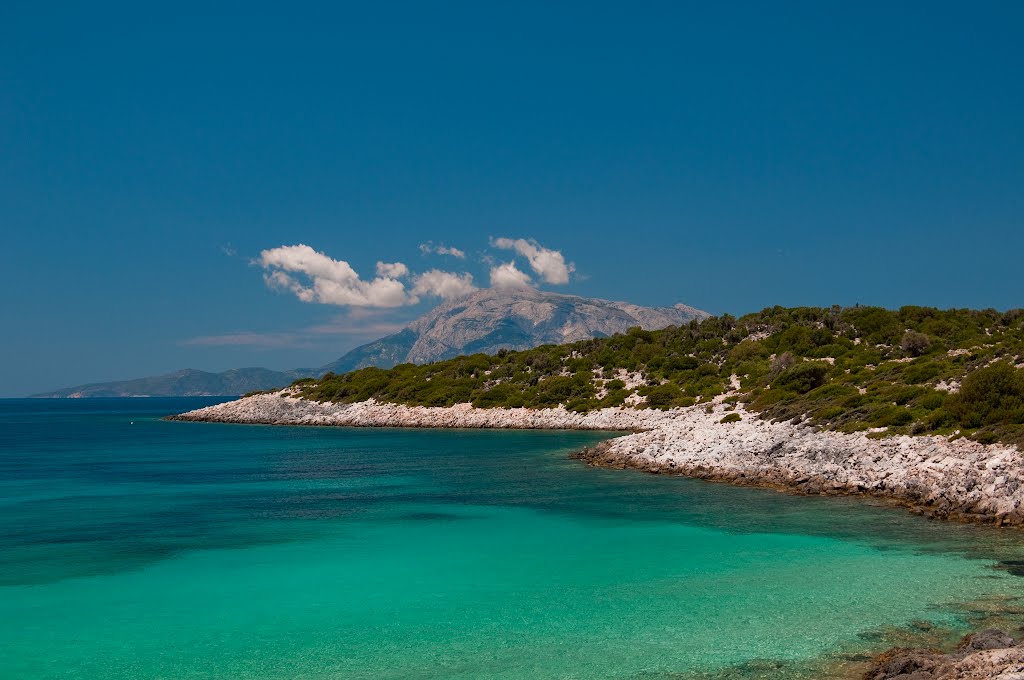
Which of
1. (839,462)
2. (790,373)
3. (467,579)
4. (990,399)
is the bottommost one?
(467,579)

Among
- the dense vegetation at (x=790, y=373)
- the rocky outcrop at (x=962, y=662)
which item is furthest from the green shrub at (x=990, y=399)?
the rocky outcrop at (x=962, y=662)

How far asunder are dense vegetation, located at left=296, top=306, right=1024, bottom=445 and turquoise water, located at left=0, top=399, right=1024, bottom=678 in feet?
28.8

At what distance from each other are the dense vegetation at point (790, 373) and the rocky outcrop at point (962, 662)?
19.6 metres

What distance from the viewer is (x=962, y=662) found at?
11.4 meters

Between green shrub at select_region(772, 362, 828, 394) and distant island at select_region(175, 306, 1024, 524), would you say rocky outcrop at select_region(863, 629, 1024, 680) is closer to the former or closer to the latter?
distant island at select_region(175, 306, 1024, 524)

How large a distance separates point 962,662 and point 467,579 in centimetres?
1236

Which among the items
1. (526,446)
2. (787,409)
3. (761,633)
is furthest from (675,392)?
(761,633)

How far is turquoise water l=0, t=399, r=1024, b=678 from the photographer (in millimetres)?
14250

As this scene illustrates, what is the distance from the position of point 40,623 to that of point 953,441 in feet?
110

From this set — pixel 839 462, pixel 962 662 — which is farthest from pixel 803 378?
pixel 962 662

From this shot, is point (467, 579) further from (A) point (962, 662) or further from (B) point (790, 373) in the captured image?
(B) point (790, 373)

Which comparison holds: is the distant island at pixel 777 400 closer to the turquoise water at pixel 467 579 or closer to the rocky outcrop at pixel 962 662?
the turquoise water at pixel 467 579

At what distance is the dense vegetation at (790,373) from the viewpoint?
35375 millimetres

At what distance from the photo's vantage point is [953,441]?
3083 centimetres
